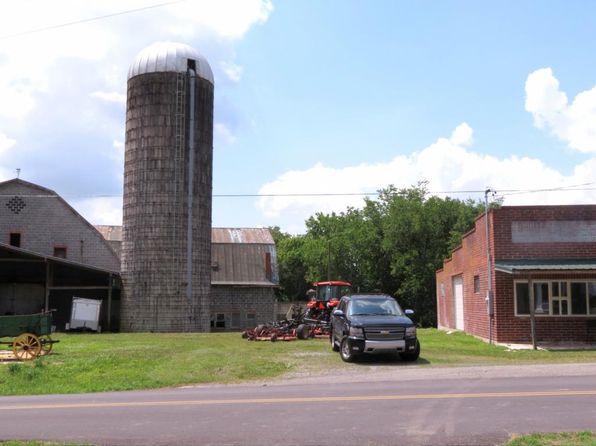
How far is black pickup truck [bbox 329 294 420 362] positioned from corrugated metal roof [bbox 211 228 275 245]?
33093 millimetres

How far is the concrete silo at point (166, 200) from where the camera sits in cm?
3634

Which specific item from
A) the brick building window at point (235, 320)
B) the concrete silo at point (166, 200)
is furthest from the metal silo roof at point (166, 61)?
the brick building window at point (235, 320)

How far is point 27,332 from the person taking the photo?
64.0 feet

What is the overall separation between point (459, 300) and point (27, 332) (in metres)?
19.6

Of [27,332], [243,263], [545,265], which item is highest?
[243,263]

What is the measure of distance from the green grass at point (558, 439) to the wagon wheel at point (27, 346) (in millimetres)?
15741

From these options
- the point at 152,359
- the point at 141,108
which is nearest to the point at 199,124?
the point at 141,108

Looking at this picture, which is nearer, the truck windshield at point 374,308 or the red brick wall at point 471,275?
the truck windshield at point 374,308

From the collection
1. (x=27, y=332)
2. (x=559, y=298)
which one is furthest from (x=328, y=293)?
(x=27, y=332)

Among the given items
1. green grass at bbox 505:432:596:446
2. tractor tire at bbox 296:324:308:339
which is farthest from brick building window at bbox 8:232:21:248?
green grass at bbox 505:432:596:446

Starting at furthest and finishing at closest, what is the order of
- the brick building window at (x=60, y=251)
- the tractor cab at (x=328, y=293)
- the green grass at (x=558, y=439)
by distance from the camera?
the brick building window at (x=60, y=251)
the tractor cab at (x=328, y=293)
the green grass at (x=558, y=439)

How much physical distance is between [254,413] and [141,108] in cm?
3065

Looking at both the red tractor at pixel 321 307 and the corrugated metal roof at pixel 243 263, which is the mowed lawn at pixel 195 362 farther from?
the corrugated metal roof at pixel 243 263

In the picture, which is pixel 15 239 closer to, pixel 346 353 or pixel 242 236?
pixel 242 236
